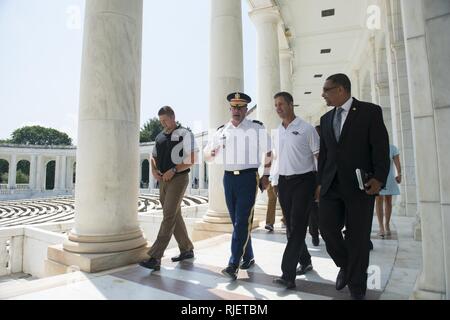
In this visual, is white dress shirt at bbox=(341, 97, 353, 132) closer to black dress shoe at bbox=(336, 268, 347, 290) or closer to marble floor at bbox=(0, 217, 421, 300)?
black dress shoe at bbox=(336, 268, 347, 290)

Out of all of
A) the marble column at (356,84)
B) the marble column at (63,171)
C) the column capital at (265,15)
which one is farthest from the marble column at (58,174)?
the column capital at (265,15)

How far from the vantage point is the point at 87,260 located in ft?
34.7

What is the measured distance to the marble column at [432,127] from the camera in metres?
6.64

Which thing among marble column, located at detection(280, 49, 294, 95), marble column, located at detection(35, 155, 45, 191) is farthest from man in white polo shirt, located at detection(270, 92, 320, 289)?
marble column, located at detection(35, 155, 45, 191)

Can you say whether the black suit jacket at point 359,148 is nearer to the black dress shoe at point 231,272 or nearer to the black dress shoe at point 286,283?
the black dress shoe at point 286,283

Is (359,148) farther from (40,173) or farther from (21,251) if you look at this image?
(40,173)

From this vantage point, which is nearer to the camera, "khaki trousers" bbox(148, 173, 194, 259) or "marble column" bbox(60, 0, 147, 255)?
"khaki trousers" bbox(148, 173, 194, 259)

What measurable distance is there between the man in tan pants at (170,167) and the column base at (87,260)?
1.24 metres

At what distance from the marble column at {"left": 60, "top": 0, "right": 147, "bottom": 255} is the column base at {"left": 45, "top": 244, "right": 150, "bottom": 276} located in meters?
0.19

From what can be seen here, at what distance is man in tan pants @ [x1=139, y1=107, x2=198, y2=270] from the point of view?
443 inches
